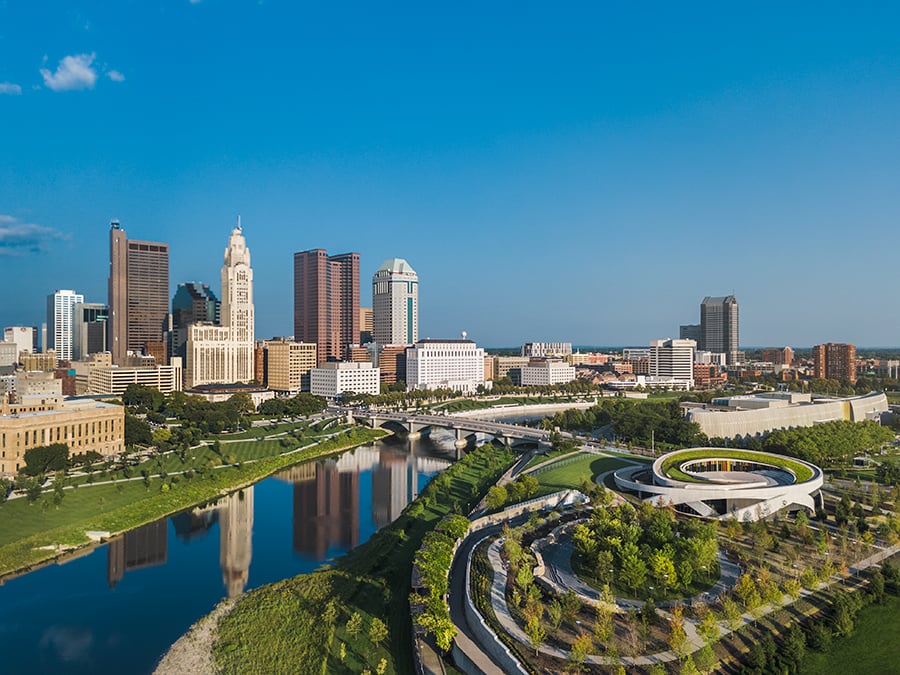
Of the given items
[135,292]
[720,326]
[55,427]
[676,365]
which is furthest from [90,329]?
[720,326]

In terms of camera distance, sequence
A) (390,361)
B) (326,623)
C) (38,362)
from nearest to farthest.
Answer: (326,623) → (38,362) → (390,361)

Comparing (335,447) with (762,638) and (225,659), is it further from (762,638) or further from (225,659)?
(762,638)

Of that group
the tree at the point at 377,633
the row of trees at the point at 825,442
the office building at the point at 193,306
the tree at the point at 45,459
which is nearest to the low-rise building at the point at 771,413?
the row of trees at the point at 825,442

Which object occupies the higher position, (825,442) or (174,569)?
(825,442)

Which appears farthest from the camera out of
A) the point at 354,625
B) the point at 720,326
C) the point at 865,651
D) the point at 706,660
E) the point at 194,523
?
the point at 720,326

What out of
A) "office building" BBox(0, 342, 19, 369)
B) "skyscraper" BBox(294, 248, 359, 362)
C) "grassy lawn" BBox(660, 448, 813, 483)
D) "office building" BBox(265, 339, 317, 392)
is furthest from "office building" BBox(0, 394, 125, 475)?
"office building" BBox(0, 342, 19, 369)

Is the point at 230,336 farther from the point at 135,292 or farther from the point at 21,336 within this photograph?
the point at 21,336
